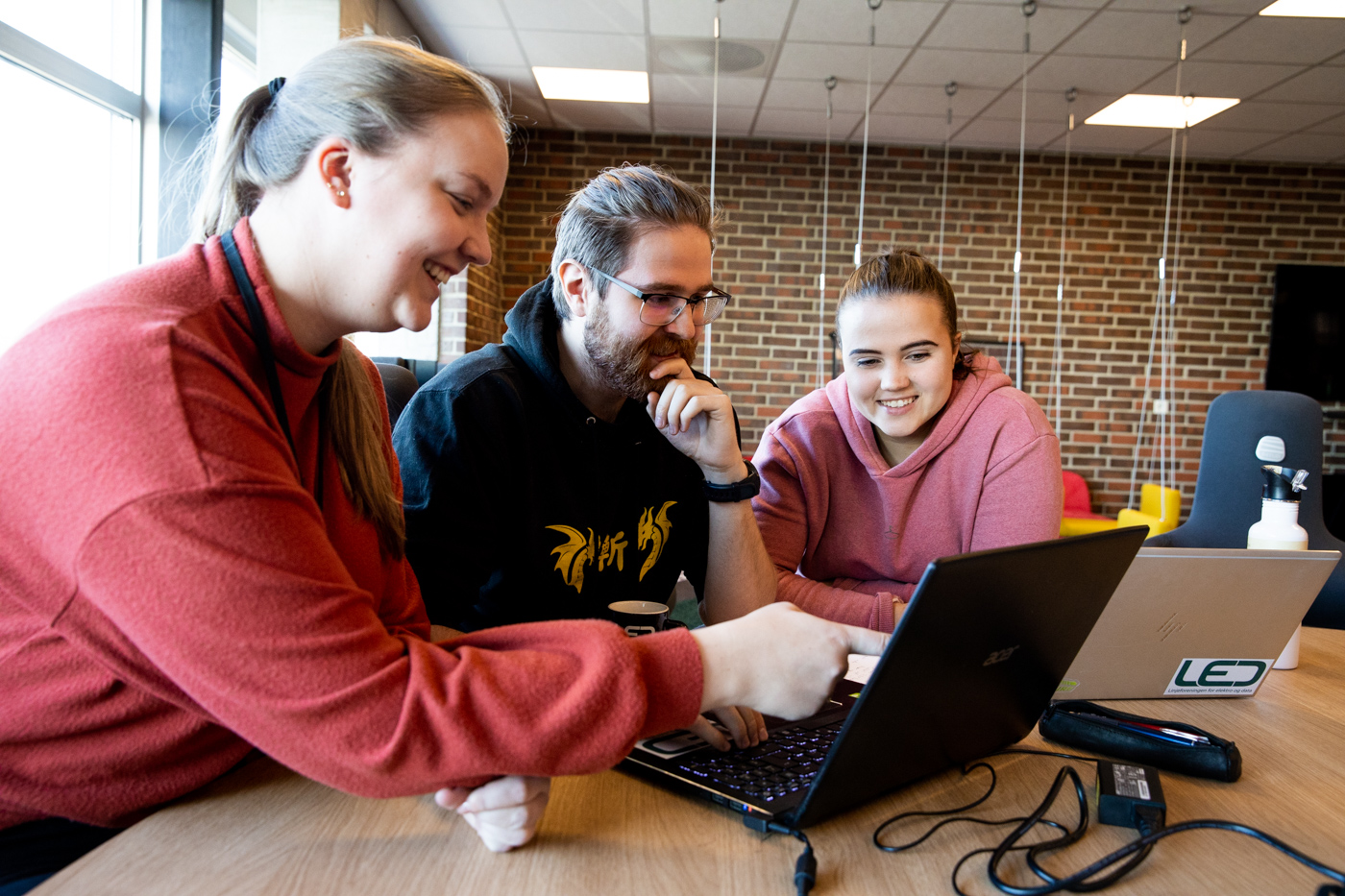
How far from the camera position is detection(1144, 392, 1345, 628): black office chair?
9.78 ft

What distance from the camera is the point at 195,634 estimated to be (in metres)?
0.59

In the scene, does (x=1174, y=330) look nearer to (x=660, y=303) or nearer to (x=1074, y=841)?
(x=660, y=303)

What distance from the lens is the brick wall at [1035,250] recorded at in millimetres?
5523

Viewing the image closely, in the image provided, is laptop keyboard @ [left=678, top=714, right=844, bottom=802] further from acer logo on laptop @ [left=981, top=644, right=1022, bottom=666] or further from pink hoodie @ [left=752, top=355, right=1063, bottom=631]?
pink hoodie @ [left=752, top=355, right=1063, bottom=631]

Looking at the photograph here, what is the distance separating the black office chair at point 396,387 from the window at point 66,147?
827 mm

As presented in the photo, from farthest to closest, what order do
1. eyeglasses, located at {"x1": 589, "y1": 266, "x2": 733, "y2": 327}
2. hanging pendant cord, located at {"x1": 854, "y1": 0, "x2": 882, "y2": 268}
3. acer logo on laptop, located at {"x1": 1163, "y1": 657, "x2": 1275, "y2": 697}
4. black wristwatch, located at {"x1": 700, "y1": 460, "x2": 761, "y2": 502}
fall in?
hanging pendant cord, located at {"x1": 854, "y1": 0, "x2": 882, "y2": 268}, black wristwatch, located at {"x1": 700, "y1": 460, "x2": 761, "y2": 502}, eyeglasses, located at {"x1": 589, "y1": 266, "x2": 733, "y2": 327}, acer logo on laptop, located at {"x1": 1163, "y1": 657, "x2": 1275, "y2": 697}

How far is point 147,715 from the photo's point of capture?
0.72m

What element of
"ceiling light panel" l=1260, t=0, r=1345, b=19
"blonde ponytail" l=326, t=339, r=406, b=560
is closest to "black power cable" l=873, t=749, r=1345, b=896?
"blonde ponytail" l=326, t=339, r=406, b=560

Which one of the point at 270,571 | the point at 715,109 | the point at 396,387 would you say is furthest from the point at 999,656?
the point at 715,109

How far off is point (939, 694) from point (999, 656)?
83mm

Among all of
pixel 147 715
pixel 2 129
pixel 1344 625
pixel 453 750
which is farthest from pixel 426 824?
pixel 1344 625

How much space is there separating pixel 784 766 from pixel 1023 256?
5427mm

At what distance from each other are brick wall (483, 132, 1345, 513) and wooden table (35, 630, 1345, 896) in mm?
4765

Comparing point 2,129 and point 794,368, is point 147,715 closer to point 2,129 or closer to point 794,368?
point 2,129
